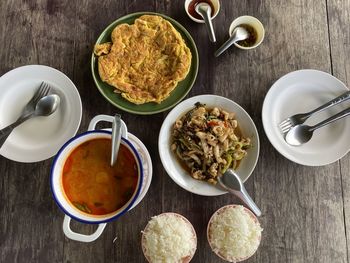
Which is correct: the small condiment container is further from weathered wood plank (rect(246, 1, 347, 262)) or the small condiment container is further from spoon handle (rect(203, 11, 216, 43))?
weathered wood plank (rect(246, 1, 347, 262))

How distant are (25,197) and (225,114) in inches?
34.4

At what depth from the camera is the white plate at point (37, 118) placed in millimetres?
1531

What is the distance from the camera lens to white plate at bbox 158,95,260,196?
1.49 m

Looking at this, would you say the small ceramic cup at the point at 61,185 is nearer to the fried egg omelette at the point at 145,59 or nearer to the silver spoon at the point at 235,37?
the fried egg omelette at the point at 145,59

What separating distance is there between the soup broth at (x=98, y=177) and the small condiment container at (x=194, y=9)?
0.74 meters

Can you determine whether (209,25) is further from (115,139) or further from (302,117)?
(115,139)

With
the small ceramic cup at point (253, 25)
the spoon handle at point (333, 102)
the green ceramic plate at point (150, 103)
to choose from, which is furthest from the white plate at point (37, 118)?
the spoon handle at point (333, 102)

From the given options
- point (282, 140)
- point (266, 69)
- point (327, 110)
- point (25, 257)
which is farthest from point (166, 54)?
point (25, 257)

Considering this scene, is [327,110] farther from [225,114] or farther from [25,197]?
[25,197]

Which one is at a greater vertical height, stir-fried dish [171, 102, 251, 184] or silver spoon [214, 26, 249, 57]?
silver spoon [214, 26, 249, 57]

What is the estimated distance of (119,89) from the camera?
1588 mm

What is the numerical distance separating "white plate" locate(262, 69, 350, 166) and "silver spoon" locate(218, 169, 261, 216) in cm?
24

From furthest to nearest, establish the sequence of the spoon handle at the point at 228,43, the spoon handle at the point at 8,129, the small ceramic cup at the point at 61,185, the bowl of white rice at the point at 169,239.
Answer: the spoon handle at the point at 228,43
the spoon handle at the point at 8,129
the bowl of white rice at the point at 169,239
the small ceramic cup at the point at 61,185

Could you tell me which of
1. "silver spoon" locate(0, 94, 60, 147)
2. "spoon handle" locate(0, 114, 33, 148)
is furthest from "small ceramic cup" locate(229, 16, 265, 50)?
"spoon handle" locate(0, 114, 33, 148)
